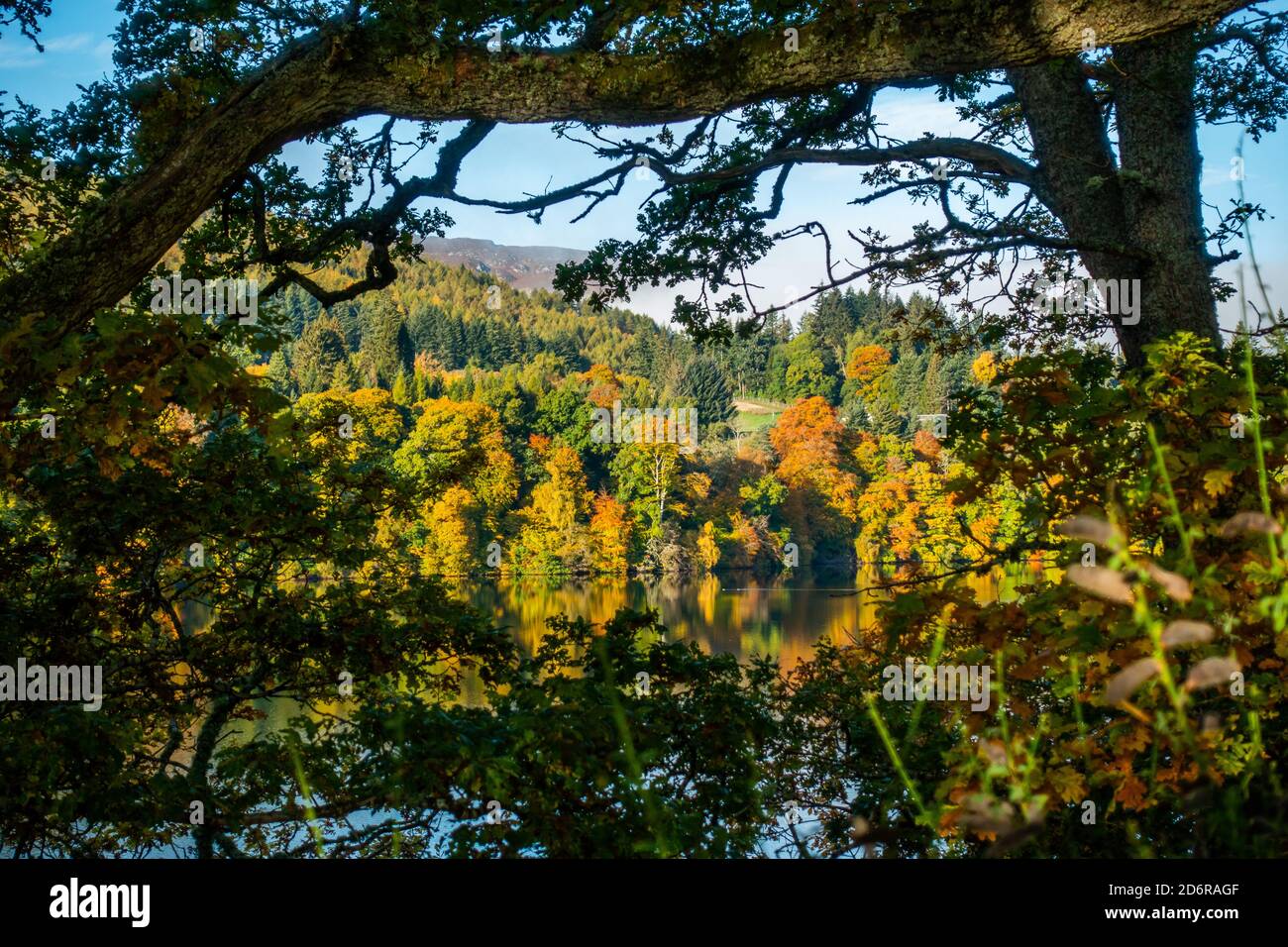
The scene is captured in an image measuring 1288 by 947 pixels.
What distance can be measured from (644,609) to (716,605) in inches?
1235

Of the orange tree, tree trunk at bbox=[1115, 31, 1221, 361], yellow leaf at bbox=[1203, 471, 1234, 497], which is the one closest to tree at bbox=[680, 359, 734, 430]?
tree trunk at bbox=[1115, 31, 1221, 361]

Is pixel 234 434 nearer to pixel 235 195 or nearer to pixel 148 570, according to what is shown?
pixel 148 570

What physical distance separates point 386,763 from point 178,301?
4.67 metres

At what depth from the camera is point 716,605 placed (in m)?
Result: 35.3

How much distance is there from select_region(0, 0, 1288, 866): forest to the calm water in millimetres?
16270

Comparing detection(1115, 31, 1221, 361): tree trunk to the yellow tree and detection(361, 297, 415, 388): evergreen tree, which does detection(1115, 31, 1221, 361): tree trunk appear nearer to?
the yellow tree

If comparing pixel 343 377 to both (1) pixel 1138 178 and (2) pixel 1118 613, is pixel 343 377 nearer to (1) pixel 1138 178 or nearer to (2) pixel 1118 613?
(1) pixel 1138 178

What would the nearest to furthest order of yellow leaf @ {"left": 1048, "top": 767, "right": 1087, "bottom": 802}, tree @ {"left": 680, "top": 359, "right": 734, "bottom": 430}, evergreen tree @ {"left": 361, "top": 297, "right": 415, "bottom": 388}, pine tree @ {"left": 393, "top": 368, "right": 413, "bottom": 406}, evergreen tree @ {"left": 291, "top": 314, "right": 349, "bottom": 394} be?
yellow leaf @ {"left": 1048, "top": 767, "right": 1087, "bottom": 802} < pine tree @ {"left": 393, "top": 368, "right": 413, "bottom": 406} < evergreen tree @ {"left": 291, "top": 314, "right": 349, "bottom": 394} < evergreen tree @ {"left": 361, "top": 297, "right": 415, "bottom": 388} < tree @ {"left": 680, "top": 359, "right": 734, "bottom": 430}

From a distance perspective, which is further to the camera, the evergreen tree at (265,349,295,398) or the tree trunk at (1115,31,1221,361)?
the evergreen tree at (265,349,295,398)

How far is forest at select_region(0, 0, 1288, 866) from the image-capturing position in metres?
2.67

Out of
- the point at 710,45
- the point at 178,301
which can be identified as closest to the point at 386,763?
the point at 710,45

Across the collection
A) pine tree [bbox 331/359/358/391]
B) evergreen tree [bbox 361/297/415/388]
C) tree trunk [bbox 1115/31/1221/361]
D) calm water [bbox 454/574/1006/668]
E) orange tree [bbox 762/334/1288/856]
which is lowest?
calm water [bbox 454/574/1006/668]

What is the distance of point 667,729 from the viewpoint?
Answer: 10.8 ft

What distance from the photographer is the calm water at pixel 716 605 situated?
87.1ft
